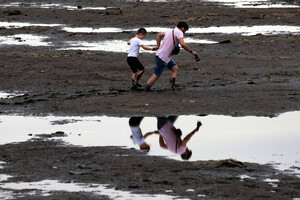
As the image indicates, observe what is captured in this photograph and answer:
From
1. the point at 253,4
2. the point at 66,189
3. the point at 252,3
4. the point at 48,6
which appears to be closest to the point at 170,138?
the point at 66,189

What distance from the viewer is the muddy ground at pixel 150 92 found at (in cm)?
1156

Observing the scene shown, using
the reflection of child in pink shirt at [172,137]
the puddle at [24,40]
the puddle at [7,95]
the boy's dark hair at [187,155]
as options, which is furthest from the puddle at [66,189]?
the puddle at [24,40]

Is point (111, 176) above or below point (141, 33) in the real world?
below

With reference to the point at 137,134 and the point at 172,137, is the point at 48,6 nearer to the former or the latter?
the point at 137,134

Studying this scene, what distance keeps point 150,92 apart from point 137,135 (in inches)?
183

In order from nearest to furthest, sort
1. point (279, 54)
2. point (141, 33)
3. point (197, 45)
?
point (141, 33)
point (279, 54)
point (197, 45)

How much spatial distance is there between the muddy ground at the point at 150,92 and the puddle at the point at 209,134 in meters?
0.49

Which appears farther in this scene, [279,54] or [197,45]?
[197,45]

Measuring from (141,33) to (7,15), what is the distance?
2150 cm

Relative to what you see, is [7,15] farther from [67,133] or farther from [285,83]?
[67,133]

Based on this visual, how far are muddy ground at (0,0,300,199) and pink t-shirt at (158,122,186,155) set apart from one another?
2.19 ft

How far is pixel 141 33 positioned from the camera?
19.6m

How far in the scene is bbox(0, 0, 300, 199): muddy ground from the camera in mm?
11562

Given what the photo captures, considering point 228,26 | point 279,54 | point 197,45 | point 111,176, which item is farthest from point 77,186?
point 228,26
